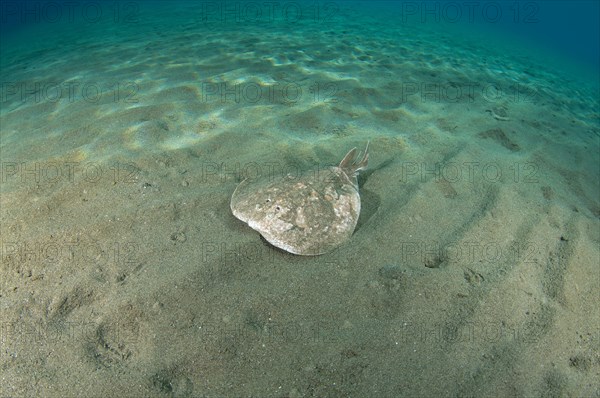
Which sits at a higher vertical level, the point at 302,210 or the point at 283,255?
the point at 302,210

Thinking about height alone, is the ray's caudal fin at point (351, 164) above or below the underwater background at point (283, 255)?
above

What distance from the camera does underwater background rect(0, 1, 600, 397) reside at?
9.21ft

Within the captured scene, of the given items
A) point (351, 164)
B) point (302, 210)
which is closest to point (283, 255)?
point (302, 210)

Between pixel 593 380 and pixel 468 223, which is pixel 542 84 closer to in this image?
pixel 468 223

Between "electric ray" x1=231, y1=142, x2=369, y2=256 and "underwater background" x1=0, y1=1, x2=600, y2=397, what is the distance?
0.87ft

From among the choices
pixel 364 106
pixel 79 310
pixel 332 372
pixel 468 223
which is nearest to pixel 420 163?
pixel 468 223

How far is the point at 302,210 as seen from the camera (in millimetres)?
3475

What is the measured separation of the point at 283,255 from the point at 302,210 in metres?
0.55

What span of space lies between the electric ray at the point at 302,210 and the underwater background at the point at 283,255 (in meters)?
0.27

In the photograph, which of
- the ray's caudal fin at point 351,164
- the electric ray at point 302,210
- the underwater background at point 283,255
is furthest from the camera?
the ray's caudal fin at point 351,164

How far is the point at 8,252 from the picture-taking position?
3.49 meters

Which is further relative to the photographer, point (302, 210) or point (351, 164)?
point (351, 164)

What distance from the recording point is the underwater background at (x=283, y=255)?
9.21 feet

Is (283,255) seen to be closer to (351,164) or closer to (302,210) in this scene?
(302,210)
